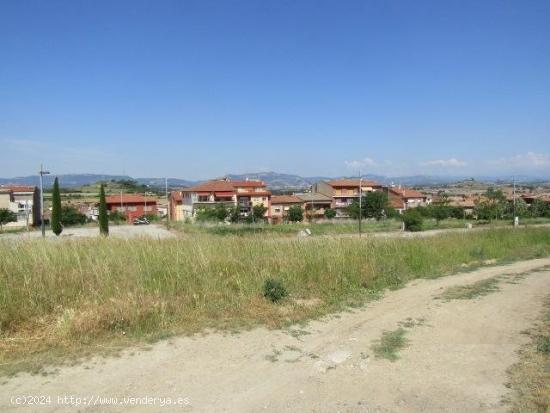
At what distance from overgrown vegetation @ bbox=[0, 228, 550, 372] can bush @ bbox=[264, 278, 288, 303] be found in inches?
4.6

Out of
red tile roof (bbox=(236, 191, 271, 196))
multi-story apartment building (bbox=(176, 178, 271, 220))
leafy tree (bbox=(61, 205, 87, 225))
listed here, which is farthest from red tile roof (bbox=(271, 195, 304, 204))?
leafy tree (bbox=(61, 205, 87, 225))

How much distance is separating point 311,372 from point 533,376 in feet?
7.21

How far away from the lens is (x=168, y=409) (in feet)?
12.7

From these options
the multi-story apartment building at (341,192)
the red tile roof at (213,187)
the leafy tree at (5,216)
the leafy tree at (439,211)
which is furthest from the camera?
the multi-story apartment building at (341,192)

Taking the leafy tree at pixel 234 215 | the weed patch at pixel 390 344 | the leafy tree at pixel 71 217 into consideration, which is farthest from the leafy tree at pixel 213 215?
the weed patch at pixel 390 344

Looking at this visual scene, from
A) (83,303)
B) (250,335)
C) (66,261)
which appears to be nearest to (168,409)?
(250,335)

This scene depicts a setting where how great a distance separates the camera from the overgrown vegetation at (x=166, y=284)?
5660 mm

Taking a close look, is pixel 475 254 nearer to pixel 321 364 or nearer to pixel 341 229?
pixel 321 364

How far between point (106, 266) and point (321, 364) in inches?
170

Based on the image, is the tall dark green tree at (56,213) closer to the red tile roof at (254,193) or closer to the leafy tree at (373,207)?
the leafy tree at (373,207)

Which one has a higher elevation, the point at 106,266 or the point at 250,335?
the point at 106,266

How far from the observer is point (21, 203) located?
3226 inches

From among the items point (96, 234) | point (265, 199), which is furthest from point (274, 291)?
point (265, 199)

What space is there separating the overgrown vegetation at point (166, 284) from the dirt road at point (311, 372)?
0.59 m
